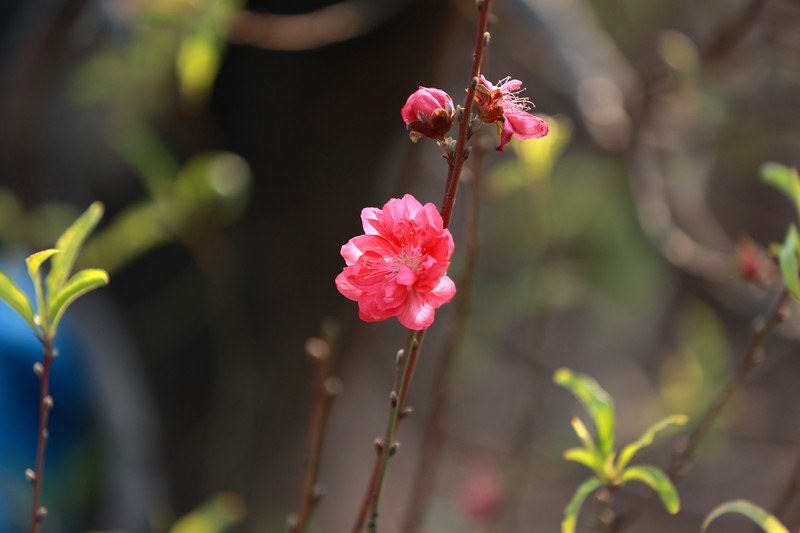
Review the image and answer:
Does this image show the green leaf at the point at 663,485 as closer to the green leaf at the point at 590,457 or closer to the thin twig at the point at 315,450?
the green leaf at the point at 590,457

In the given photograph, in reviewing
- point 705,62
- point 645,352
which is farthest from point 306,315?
point 645,352

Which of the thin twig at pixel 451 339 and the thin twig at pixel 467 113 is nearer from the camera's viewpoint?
the thin twig at pixel 467 113

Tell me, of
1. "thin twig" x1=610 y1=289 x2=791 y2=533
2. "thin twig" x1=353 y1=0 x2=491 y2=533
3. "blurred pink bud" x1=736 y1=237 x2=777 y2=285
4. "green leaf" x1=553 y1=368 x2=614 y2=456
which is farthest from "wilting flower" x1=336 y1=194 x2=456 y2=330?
"blurred pink bud" x1=736 y1=237 x2=777 y2=285

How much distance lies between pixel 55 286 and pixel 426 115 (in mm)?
260

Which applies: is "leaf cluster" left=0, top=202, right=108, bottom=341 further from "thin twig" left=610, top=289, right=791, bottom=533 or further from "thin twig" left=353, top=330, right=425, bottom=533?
"thin twig" left=610, top=289, right=791, bottom=533

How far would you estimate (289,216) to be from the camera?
1764 mm

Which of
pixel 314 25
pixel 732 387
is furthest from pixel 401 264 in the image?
pixel 314 25

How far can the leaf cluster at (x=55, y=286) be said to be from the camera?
0.49m

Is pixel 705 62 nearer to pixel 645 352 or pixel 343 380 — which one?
pixel 343 380

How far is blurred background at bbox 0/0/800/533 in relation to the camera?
134cm

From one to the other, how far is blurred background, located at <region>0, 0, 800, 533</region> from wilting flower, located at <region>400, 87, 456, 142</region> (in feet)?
1.22

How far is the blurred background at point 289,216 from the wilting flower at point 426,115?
1.22ft

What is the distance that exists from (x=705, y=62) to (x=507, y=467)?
2.38 ft

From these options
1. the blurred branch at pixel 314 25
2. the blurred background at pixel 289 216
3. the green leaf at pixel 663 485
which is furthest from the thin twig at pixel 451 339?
the blurred branch at pixel 314 25
